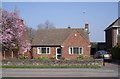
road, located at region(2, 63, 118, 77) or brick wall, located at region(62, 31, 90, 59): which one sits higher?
brick wall, located at region(62, 31, 90, 59)

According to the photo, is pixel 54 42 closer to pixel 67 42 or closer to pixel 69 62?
pixel 67 42

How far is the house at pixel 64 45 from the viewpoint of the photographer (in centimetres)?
4806

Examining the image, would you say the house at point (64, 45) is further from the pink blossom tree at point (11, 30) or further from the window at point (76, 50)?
the pink blossom tree at point (11, 30)

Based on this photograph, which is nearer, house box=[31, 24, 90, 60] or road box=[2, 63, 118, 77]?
road box=[2, 63, 118, 77]

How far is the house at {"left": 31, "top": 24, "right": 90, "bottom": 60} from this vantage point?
158 ft

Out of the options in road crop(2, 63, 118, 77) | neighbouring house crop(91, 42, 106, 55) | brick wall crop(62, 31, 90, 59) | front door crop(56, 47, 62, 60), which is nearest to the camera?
road crop(2, 63, 118, 77)

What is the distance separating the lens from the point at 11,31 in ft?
113

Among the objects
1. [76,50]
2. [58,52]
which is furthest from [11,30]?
[76,50]

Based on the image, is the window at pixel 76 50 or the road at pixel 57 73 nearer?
the road at pixel 57 73

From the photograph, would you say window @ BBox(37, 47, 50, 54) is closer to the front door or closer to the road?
the front door

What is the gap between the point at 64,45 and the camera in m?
48.1

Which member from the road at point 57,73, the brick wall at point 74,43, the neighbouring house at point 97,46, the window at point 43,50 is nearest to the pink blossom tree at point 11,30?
the road at point 57,73

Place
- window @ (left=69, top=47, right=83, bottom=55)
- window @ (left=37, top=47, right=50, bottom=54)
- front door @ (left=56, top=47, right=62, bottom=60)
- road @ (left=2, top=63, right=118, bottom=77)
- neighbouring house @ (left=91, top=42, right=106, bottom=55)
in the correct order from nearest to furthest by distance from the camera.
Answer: road @ (left=2, top=63, right=118, bottom=77) → window @ (left=69, top=47, right=83, bottom=55) → front door @ (left=56, top=47, right=62, bottom=60) → window @ (left=37, top=47, right=50, bottom=54) → neighbouring house @ (left=91, top=42, right=106, bottom=55)

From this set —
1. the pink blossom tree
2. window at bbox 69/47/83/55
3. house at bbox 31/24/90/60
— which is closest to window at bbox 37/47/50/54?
house at bbox 31/24/90/60
